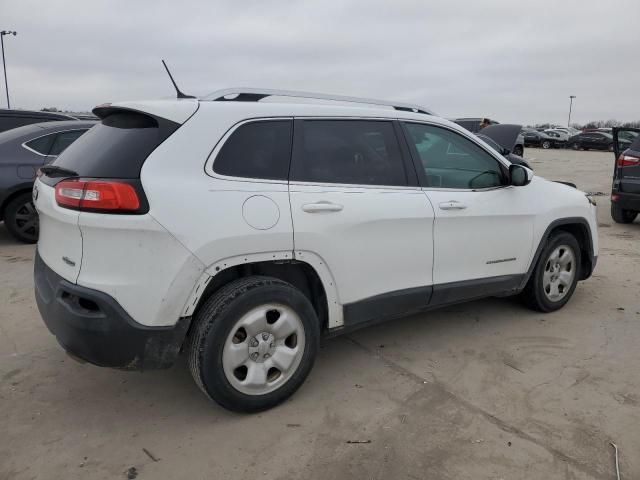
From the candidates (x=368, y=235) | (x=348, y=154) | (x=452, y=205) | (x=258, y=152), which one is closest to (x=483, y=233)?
(x=452, y=205)

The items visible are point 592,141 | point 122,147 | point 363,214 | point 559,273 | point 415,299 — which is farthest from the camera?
point 592,141

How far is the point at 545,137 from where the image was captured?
40.3 m

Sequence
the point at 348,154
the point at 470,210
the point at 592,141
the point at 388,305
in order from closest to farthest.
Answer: the point at 348,154 < the point at 388,305 < the point at 470,210 < the point at 592,141

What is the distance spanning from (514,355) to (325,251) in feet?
5.59

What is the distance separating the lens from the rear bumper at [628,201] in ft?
25.8

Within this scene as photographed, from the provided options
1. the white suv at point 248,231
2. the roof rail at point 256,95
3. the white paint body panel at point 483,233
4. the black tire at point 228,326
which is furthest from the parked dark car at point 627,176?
the black tire at point 228,326

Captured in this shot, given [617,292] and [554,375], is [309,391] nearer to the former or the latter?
[554,375]

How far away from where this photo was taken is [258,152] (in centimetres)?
285

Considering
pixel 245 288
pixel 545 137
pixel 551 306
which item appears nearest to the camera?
pixel 245 288

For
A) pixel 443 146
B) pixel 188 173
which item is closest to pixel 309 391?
pixel 188 173

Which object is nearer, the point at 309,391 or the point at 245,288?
the point at 245,288

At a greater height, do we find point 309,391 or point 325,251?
point 325,251

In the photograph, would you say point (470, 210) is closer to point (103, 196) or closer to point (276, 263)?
point (276, 263)

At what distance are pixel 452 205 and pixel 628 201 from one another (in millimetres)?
5865
